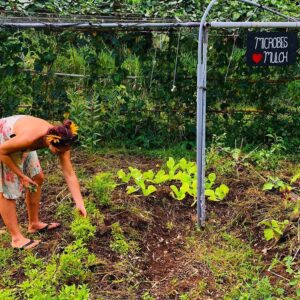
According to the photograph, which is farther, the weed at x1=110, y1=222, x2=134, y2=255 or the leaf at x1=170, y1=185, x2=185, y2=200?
the leaf at x1=170, y1=185, x2=185, y2=200

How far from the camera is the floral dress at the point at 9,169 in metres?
3.58

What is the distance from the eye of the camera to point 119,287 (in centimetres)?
344

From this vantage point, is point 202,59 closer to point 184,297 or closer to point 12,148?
point 12,148

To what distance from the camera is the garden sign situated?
3820 millimetres

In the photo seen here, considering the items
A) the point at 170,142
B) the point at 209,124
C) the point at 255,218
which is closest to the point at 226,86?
the point at 209,124

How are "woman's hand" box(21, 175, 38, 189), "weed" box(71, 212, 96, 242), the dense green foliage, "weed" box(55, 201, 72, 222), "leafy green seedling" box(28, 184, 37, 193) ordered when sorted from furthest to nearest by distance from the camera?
the dense green foliage, "weed" box(55, 201, 72, 222), "weed" box(71, 212, 96, 242), "leafy green seedling" box(28, 184, 37, 193), "woman's hand" box(21, 175, 38, 189)

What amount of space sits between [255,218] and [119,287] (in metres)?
1.42

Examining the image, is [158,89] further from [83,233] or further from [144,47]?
[83,233]

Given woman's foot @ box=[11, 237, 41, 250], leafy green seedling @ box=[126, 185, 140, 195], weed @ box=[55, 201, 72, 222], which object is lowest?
weed @ box=[55, 201, 72, 222]

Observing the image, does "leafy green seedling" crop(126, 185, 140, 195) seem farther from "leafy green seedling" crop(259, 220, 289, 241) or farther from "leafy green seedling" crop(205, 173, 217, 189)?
"leafy green seedling" crop(259, 220, 289, 241)

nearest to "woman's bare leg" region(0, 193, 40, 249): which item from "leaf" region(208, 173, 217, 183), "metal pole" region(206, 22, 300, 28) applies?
"leaf" region(208, 173, 217, 183)

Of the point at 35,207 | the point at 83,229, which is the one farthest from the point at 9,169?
the point at 83,229

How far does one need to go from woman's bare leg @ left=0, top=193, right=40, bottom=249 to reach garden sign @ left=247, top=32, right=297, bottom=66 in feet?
6.69

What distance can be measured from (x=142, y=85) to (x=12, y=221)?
8.92 ft
